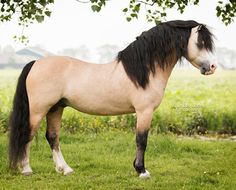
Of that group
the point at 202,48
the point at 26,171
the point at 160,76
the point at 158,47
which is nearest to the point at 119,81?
the point at 160,76

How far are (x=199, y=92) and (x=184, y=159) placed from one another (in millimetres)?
6675

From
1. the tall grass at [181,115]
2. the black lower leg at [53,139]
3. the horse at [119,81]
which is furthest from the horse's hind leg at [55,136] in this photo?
the tall grass at [181,115]

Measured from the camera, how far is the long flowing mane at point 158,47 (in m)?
5.55

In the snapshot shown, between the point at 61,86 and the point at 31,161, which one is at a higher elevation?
the point at 61,86

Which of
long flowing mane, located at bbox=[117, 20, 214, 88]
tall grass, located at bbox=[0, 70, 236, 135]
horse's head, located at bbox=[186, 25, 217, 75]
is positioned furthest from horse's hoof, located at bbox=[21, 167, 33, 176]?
tall grass, located at bbox=[0, 70, 236, 135]

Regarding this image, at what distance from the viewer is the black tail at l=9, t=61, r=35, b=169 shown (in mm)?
5805

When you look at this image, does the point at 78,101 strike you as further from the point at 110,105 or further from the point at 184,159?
→ the point at 184,159

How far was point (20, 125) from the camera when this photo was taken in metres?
5.83

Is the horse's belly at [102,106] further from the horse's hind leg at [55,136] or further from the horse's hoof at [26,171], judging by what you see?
the horse's hoof at [26,171]

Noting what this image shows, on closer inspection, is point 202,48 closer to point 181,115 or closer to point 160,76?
point 160,76

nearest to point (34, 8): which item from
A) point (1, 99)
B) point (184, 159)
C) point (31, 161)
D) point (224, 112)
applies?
point (31, 161)

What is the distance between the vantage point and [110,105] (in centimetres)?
571

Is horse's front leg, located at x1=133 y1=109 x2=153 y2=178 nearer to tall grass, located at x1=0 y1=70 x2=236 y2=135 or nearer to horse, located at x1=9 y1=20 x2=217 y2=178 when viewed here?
horse, located at x1=9 y1=20 x2=217 y2=178

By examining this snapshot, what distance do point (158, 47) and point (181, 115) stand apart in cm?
608
